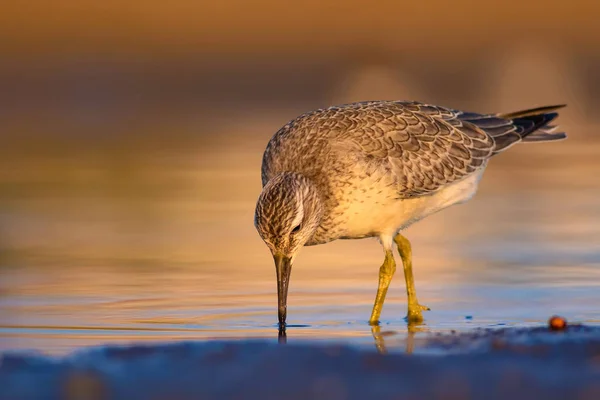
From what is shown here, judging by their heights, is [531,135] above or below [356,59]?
below

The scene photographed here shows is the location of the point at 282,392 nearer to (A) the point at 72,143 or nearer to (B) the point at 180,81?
(A) the point at 72,143

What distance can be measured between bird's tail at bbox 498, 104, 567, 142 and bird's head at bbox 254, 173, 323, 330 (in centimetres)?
287

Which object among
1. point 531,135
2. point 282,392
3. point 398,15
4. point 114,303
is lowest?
point 282,392

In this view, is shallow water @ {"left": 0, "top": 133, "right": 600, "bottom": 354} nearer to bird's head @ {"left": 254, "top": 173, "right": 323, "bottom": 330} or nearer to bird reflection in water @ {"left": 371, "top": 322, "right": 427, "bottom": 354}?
bird reflection in water @ {"left": 371, "top": 322, "right": 427, "bottom": 354}

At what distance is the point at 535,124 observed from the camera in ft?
40.9

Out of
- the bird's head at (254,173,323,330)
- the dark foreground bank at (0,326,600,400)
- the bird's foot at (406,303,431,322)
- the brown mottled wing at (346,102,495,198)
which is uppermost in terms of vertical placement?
the brown mottled wing at (346,102,495,198)

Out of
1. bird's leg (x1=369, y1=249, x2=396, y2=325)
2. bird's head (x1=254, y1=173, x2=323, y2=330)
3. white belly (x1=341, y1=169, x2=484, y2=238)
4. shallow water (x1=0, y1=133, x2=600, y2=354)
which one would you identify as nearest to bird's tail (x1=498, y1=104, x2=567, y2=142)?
white belly (x1=341, y1=169, x2=484, y2=238)

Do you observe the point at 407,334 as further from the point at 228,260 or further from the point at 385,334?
the point at 228,260

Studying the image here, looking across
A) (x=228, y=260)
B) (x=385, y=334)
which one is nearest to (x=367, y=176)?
(x=385, y=334)

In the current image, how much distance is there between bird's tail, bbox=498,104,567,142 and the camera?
12.4 meters

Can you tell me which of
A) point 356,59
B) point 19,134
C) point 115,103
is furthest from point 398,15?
point 19,134

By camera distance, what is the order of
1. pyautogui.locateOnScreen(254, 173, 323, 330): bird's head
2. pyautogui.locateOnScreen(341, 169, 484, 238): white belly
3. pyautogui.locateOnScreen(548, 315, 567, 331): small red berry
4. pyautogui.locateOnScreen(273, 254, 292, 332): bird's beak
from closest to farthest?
pyautogui.locateOnScreen(548, 315, 567, 331): small red berry, pyautogui.locateOnScreen(273, 254, 292, 332): bird's beak, pyautogui.locateOnScreen(254, 173, 323, 330): bird's head, pyautogui.locateOnScreen(341, 169, 484, 238): white belly

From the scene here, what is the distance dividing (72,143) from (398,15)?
1322 centimetres

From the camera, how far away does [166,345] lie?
8141 millimetres
